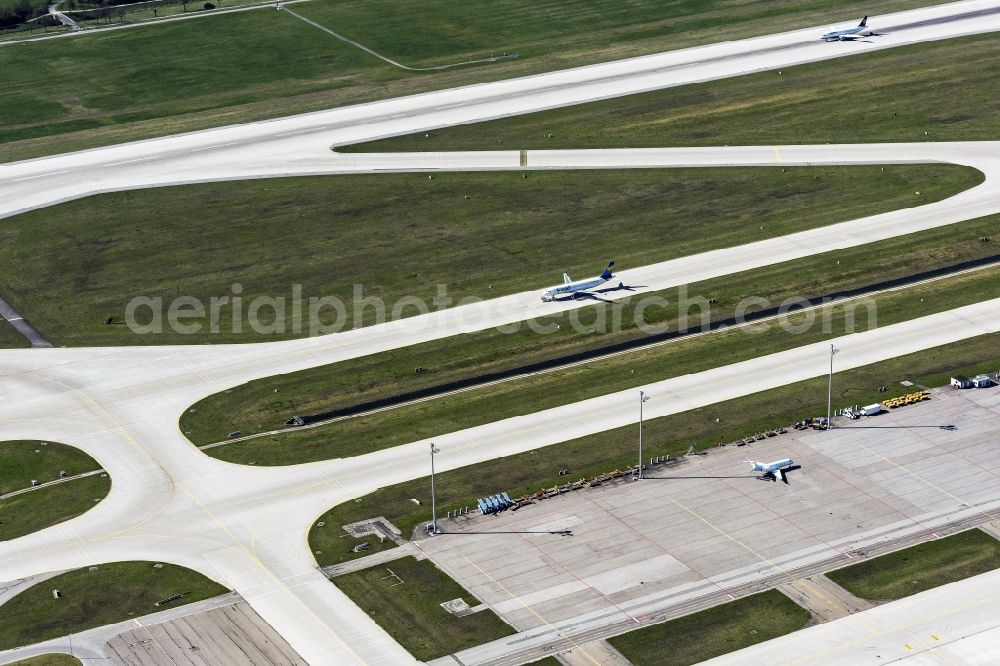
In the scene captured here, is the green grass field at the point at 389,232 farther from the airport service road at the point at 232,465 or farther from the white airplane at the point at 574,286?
the airport service road at the point at 232,465

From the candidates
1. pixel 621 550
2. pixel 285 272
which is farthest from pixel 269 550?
pixel 285 272

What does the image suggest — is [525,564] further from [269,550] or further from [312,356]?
[312,356]

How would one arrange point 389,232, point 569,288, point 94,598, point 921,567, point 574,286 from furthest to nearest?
point 389,232 < point 569,288 < point 574,286 < point 921,567 < point 94,598

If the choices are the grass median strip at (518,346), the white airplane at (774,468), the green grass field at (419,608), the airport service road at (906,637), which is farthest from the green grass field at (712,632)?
the grass median strip at (518,346)

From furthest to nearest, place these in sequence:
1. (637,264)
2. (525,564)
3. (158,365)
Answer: (637,264) < (158,365) < (525,564)

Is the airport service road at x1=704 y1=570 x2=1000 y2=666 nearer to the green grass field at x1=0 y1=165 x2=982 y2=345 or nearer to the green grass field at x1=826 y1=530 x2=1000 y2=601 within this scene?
the green grass field at x1=826 y1=530 x2=1000 y2=601

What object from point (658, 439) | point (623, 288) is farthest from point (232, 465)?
point (623, 288)

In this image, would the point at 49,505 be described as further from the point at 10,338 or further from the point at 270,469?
the point at 10,338
